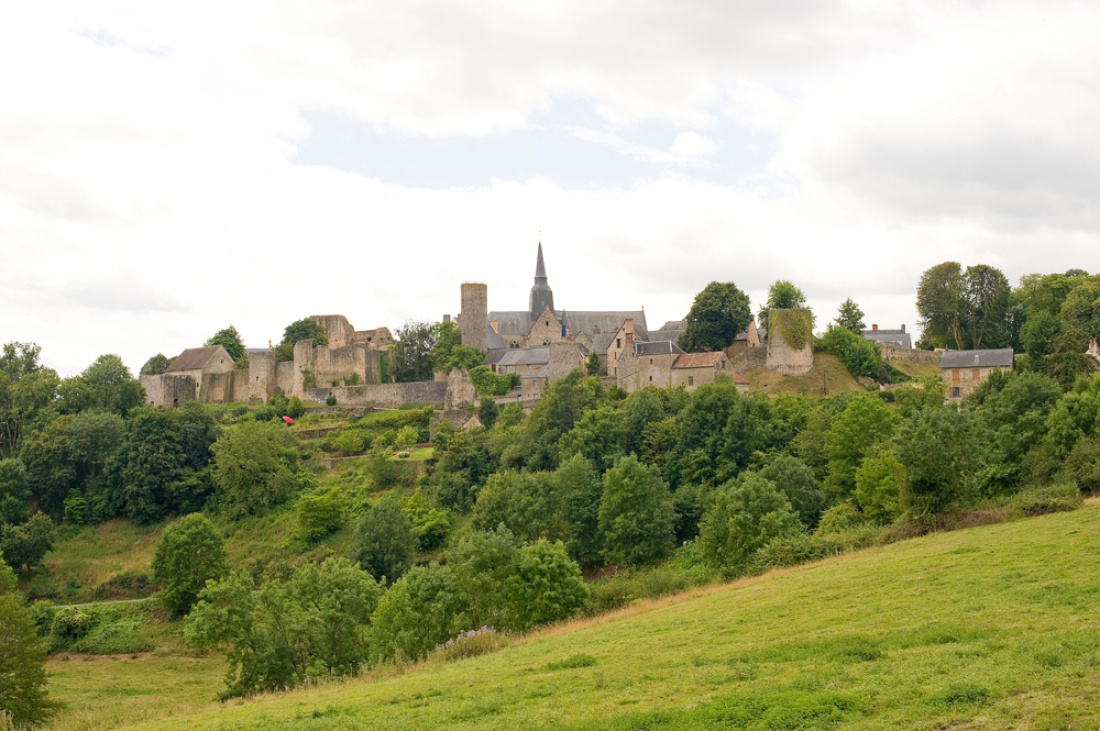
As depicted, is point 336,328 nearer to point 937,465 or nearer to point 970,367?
point 970,367

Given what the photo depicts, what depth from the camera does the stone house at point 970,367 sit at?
1924 inches

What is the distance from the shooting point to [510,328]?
7525 cm

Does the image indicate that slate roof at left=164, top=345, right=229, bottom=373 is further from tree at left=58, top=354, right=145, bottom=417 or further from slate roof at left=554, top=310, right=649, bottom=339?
slate roof at left=554, top=310, right=649, bottom=339

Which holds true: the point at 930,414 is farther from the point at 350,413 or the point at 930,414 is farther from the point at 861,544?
the point at 350,413

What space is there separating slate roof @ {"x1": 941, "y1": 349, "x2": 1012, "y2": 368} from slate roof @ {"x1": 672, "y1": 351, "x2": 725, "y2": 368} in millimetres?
11236

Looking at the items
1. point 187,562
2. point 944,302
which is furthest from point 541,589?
point 944,302

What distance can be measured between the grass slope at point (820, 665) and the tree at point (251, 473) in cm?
3257

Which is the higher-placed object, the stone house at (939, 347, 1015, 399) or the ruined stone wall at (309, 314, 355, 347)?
the ruined stone wall at (309, 314, 355, 347)

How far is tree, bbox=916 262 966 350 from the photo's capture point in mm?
58469

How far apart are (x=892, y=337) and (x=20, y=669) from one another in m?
53.9

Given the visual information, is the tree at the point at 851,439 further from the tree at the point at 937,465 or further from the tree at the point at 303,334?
the tree at the point at 303,334

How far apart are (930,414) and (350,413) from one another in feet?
132

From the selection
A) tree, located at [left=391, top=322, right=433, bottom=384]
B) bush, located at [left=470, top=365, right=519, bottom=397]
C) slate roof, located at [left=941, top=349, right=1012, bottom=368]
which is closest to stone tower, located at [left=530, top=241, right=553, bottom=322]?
tree, located at [left=391, top=322, right=433, bottom=384]

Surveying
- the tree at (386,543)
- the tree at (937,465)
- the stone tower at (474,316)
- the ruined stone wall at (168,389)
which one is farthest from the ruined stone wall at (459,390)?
the tree at (937,465)
